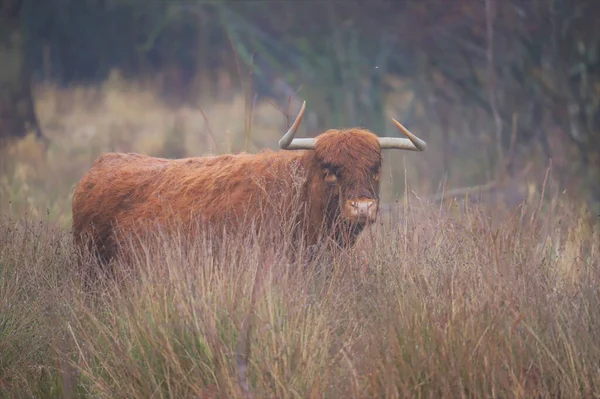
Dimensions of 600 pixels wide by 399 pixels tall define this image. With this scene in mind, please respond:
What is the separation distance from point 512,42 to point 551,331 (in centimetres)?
1434

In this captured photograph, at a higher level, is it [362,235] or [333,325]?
[362,235]

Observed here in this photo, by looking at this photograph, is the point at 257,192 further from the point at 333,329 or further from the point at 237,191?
the point at 333,329

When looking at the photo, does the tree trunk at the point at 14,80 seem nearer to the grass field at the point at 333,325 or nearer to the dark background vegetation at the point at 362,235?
the dark background vegetation at the point at 362,235

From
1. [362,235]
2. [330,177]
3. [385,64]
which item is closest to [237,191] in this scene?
[330,177]

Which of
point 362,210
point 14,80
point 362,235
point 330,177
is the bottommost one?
point 362,235

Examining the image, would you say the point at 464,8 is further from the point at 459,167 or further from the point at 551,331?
the point at 551,331

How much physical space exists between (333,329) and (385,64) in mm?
18611

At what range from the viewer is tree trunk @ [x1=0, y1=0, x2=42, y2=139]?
68.8 ft

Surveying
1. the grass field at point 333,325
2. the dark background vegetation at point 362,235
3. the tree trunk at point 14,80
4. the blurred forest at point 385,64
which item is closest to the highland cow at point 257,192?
the dark background vegetation at point 362,235

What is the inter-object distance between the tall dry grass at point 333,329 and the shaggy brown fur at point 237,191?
2.65 ft

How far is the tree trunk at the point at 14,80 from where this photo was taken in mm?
20969

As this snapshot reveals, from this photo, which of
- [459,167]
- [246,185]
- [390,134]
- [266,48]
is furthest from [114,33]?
[246,185]

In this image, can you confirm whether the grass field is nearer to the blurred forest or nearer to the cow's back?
the cow's back

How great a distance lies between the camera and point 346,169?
22.1ft
